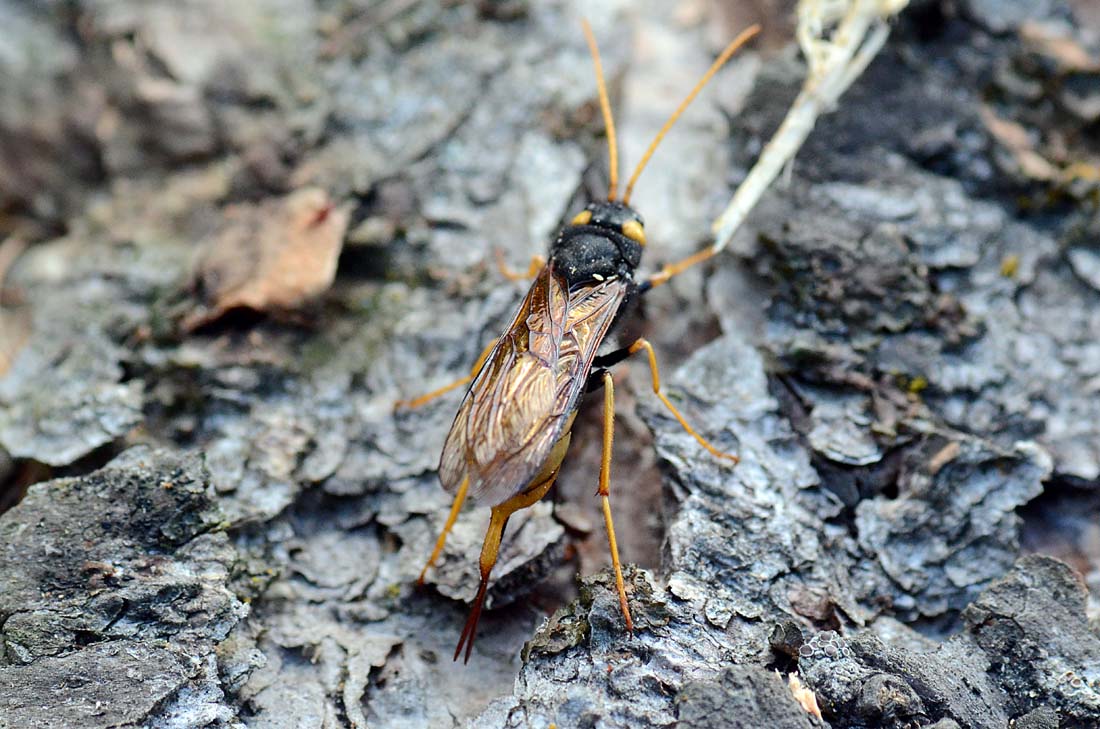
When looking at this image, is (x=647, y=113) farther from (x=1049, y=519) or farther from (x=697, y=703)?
(x=697, y=703)

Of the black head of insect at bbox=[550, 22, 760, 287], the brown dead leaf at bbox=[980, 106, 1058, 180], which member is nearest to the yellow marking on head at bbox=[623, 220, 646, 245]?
the black head of insect at bbox=[550, 22, 760, 287]

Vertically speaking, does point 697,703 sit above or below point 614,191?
below

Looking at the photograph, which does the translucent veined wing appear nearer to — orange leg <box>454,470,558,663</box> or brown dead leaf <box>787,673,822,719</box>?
orange leg <box>454,470,558,663</box>

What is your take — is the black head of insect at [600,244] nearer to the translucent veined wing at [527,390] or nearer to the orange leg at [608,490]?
the translucent veined wing at [527,390]

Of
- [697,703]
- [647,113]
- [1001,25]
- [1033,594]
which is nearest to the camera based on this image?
[697,703]

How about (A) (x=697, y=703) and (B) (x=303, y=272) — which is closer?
(A) (x=697, y=703)

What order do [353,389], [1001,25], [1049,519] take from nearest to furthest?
[1049,519]
[353,389]
[1001,25]

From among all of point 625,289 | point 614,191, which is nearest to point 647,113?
point 614,191

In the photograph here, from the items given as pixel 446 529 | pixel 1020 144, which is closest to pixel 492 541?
pixel 446 529
